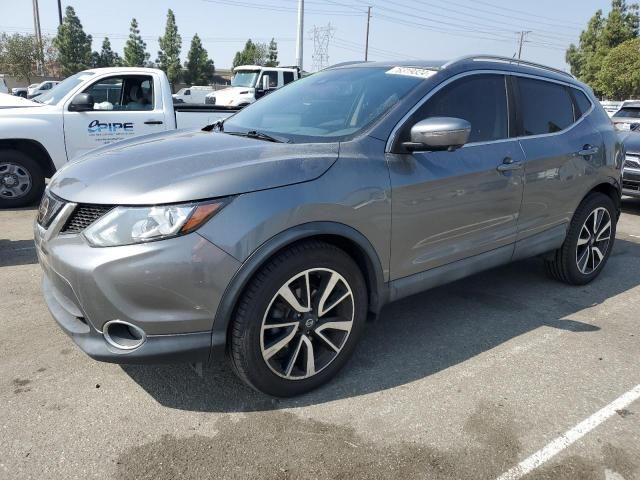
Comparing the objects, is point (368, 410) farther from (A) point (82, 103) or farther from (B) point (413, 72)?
(A) point (82, 103)

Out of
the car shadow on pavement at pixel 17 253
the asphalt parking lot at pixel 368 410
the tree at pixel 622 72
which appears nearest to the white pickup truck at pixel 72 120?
the car shadow on pavement at pixel 17 253

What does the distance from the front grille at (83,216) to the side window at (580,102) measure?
371 cm

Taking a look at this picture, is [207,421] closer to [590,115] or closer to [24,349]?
[24,349]

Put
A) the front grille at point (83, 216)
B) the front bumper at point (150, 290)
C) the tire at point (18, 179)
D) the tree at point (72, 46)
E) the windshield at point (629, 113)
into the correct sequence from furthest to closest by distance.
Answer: the tree at point (72, 46) → the windshield at point (629, 113) → the tire at point (18, 179) → the front grille at point (83, 216) → the front bumper at point (150, 290)

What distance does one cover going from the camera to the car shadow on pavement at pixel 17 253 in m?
4.86

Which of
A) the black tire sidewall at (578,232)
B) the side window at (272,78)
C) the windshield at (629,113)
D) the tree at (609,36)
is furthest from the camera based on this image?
the tree at (609,36)

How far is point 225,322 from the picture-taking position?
2455 mm

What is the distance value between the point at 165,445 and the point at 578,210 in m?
3.55

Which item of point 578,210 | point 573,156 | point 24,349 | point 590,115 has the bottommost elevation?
point 24,349

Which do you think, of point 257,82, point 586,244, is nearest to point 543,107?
point 586,244

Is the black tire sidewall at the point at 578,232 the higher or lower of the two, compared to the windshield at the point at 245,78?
lower

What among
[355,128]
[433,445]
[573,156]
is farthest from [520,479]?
[573,156]

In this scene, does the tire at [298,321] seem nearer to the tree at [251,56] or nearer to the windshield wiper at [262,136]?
the windshield wiper at [262,136]

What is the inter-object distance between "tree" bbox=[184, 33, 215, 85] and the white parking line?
68.1m
